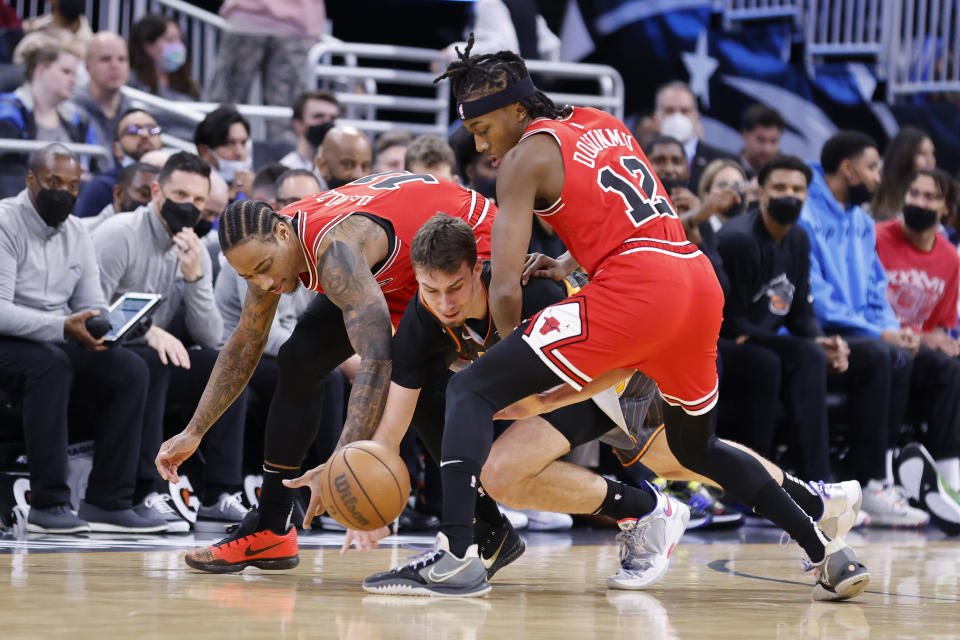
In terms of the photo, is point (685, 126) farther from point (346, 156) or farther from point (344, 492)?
point (344, 492)

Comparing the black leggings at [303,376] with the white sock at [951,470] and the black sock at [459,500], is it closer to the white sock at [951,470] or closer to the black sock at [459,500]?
the black sock at [459,500]

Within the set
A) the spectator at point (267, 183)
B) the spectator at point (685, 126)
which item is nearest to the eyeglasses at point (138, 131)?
the spectator at point (267, 183)

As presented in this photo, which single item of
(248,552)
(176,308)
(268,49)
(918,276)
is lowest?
(248,552)

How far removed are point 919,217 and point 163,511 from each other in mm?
5490

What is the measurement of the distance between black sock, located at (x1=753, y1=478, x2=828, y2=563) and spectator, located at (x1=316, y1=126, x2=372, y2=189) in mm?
3853

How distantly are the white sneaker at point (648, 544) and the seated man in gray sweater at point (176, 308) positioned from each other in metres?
2.47

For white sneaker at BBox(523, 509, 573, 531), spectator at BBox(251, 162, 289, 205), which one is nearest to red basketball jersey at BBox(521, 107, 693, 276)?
white sneaker at BBox(523, 509, 573, 531)

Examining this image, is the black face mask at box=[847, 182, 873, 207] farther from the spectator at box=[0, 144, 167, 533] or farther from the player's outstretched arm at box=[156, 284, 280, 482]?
the player's outstretched arm at box=[156, 284, 280, 482]

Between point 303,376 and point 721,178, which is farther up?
point 721,178

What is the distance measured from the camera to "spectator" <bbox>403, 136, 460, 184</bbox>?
7016 millimetres

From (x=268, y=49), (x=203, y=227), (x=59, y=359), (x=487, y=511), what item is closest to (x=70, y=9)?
(x=268, y=49)

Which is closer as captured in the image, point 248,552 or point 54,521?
point 248,552

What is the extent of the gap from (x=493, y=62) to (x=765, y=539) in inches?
146

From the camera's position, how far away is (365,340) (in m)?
3.95
